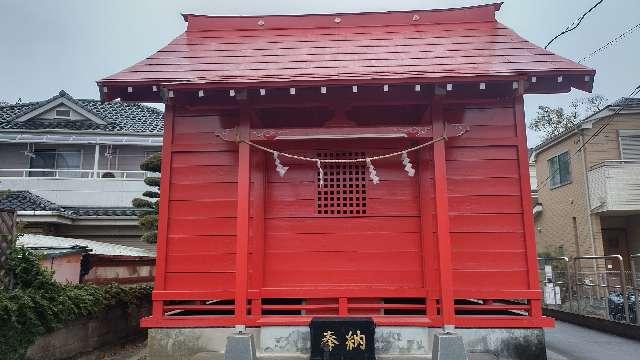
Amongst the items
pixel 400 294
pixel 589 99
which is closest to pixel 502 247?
pixel 400 294

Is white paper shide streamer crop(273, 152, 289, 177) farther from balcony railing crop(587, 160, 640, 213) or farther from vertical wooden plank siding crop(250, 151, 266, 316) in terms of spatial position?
balcony railing crop(587, 160, 640, 213)

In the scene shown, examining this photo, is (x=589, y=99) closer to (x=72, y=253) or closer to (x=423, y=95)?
(x=423, y=95)

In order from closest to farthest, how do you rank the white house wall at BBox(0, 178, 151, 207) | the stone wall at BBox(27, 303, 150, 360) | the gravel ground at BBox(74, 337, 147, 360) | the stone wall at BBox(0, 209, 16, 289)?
the stone wall at BBox(0, 209, 16, 289) → the stone wall at BBox(27, 303, 150, 360) → the gravel ground at BBox(74, 337, 147, 360) → the white house wall at BBox(0, 178, 151, 207)

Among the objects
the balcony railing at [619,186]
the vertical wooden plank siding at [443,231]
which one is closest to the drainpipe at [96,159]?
the vertical wooden plank siding at [443,231]

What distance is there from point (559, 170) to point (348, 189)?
15.0 metres

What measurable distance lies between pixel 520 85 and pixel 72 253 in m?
8.11

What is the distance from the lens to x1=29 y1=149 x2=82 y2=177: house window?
20.0 m

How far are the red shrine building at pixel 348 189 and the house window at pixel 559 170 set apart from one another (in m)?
12.3

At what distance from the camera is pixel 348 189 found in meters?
7.93

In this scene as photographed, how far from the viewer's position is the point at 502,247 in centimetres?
738

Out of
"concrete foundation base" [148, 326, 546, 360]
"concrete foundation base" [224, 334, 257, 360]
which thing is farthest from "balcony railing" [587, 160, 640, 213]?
"concrete foundation base" [224, 334, 257, 360]

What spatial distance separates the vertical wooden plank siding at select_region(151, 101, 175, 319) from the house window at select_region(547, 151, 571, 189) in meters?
16.4

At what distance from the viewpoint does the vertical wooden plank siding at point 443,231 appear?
685 centimetres

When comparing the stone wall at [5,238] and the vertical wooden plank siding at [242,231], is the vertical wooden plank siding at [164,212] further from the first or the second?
the stone wall at [5,238]
